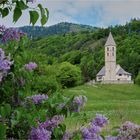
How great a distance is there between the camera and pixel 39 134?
3.47 m

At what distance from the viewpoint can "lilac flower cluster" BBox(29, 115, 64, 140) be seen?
3465mm

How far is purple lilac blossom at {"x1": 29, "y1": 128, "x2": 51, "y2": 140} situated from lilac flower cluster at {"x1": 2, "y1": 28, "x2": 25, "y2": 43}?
2.34 ft

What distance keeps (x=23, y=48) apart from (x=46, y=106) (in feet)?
1.77

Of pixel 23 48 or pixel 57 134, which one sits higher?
pixel 23 48

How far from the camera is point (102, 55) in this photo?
171750 millimetres

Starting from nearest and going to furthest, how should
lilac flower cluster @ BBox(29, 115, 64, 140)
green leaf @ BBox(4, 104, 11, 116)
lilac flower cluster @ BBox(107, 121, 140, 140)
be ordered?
green leaf @ BBox(4, 104, 11, 116) → lilac flower cluster @ BBox(29, 115, 64, 140) → lilac flower cluster @ BBox(107, 121, 140, 140)

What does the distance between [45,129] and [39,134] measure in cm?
15

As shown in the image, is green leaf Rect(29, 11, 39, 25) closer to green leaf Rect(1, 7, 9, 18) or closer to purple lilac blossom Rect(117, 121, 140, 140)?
green leaf Rect(1, 7, 9, 18)

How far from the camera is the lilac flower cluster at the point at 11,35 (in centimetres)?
374

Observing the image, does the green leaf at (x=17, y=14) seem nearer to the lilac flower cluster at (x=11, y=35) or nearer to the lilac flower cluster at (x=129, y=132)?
the lilac flower cluster at (x=11, y=35)

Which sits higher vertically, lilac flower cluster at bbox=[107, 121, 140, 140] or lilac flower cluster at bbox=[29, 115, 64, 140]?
lilac flower cluster at bbox=[29, 115, 64, 140]

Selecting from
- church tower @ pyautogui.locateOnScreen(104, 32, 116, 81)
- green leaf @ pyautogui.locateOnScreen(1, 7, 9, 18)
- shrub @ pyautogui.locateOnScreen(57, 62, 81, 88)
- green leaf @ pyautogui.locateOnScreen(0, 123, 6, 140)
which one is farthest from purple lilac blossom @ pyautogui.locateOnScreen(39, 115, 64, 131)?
church tower @ pyautogui.locateOnScreen(104, 32, 116, 81)

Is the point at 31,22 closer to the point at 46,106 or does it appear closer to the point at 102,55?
the point at 46,106

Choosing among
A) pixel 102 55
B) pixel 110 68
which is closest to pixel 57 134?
pixel 110 68
